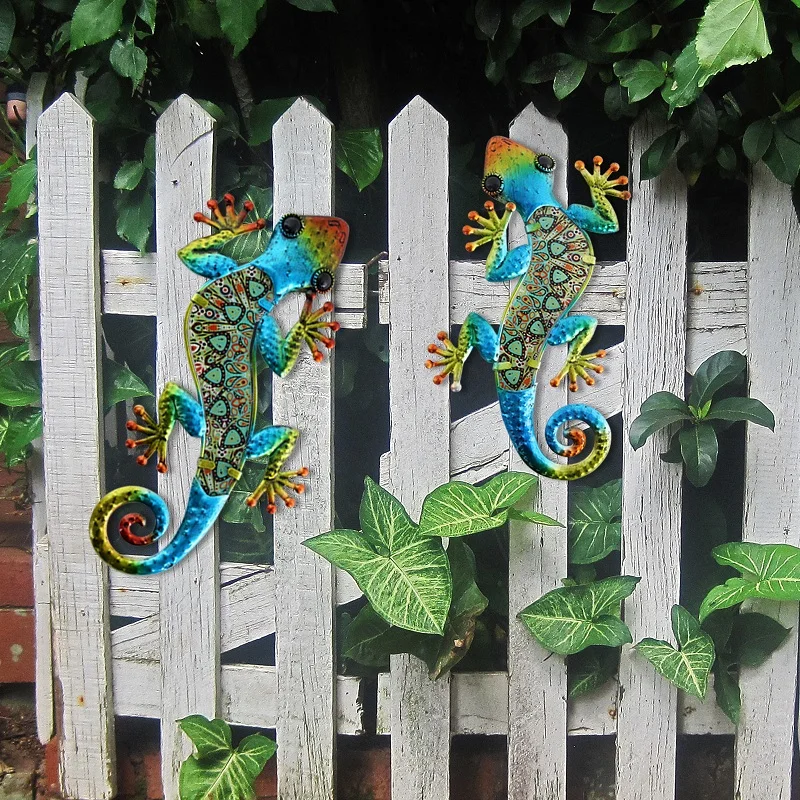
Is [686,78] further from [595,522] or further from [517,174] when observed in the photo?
[595,522]

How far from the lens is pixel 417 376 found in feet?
6.22

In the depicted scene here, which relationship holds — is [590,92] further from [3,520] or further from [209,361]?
[3,520]

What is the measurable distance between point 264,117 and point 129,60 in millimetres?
309

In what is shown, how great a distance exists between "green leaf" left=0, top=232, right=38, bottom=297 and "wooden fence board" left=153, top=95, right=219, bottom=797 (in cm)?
35

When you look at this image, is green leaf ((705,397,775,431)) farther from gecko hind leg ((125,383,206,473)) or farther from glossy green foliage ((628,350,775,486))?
gecko hind leg ((125,383,206,473))

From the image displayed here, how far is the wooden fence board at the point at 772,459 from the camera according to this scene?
186 cm

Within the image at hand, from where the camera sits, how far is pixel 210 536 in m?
1.95

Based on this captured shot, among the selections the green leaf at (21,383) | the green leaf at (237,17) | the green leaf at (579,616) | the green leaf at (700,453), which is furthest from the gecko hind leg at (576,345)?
the green leaf at (21,383)

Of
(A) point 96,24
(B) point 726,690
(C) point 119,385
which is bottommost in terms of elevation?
(B) point 726,690

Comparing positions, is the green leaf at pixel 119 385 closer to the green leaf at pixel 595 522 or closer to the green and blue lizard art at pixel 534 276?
the green and blue lizard art at pixel 534 276

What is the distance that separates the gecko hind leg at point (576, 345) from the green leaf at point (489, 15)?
2.14ft

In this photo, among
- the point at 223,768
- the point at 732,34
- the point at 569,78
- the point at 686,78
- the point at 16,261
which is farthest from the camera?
the point at 16,261

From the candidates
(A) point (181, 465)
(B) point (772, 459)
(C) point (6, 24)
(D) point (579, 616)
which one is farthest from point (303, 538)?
(C) point (6, 24)

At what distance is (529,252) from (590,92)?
1.59 feet
